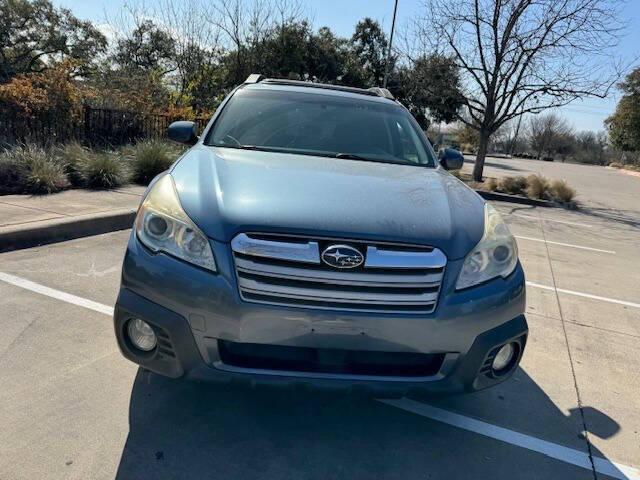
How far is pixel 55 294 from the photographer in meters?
4.13

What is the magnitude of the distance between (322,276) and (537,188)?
43.9 feet

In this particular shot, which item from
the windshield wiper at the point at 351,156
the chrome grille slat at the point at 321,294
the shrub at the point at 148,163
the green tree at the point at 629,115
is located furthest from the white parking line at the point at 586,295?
the green tree at the point at 629,115

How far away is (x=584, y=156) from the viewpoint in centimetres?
8300

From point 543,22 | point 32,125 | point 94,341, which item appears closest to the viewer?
point 94,341

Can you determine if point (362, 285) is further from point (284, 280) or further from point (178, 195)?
point (178, 195)

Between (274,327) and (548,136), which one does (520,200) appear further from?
(548,136)

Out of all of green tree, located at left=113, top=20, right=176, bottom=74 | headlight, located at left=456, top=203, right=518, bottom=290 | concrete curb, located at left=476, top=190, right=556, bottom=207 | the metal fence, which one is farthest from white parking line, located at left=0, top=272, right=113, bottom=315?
green tree, located at left=113, top=20, right=176, bottom=74

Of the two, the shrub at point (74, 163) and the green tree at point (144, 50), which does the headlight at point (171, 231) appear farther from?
the green tree at point (144, 50)

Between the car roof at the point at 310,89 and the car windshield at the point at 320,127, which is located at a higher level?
the car roof at the point at 310,89

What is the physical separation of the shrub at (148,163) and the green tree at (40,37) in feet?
80.0

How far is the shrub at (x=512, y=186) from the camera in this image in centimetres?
1441

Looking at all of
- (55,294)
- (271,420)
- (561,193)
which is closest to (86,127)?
(55,294)

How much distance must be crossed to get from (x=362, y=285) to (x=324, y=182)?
72 centimetres

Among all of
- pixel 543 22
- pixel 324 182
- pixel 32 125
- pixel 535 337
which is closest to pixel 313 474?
pixel 324 182
